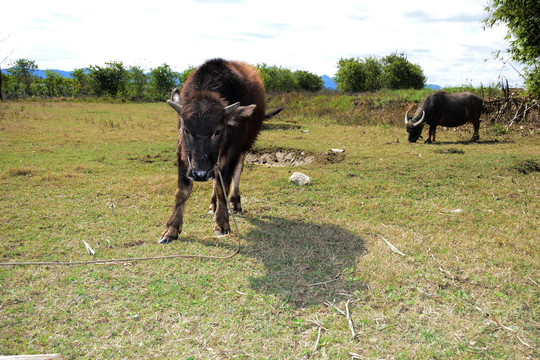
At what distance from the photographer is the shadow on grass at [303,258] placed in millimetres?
3164

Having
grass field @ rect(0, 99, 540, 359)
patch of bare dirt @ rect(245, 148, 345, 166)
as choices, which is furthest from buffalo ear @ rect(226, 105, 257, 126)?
patch of bare dirt @ rect(245, 148, 345, 166)

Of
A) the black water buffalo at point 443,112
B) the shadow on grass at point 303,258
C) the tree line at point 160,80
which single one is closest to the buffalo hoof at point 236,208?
the shadow on grass at point 303,258

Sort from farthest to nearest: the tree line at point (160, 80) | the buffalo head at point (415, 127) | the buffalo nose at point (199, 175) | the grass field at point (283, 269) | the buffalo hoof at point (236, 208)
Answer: the tree line at point (160, 80)
the buffalo head at point (415, 127)
the buffalo hoof at point (236, 208)
the buffalo nose at point (199, 175)
the grass field at point (283, 269)

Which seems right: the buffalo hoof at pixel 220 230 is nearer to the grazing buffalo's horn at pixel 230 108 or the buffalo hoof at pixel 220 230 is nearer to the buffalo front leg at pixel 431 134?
the grazing buffalo's horn at pixel 230 108

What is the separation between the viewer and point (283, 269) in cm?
353

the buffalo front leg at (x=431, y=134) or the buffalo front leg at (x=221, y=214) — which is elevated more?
the buffalo front leg at (x=431, y=134)

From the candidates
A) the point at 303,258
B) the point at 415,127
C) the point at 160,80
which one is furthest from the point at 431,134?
the point at 160,80

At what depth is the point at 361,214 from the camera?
5113mm

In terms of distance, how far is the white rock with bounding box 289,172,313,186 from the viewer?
652 cm

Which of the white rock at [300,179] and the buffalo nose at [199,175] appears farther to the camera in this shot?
the white rock at [300,179]

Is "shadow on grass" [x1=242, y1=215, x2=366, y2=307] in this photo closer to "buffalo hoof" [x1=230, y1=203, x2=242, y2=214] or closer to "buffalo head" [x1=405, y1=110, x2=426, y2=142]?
"buffalo hoof" [x1=230, y1=203, x2=242, y2=214]

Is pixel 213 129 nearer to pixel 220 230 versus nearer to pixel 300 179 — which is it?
pixel 220 230

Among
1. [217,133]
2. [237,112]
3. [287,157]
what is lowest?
[287,157]

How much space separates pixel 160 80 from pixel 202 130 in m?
51.2
